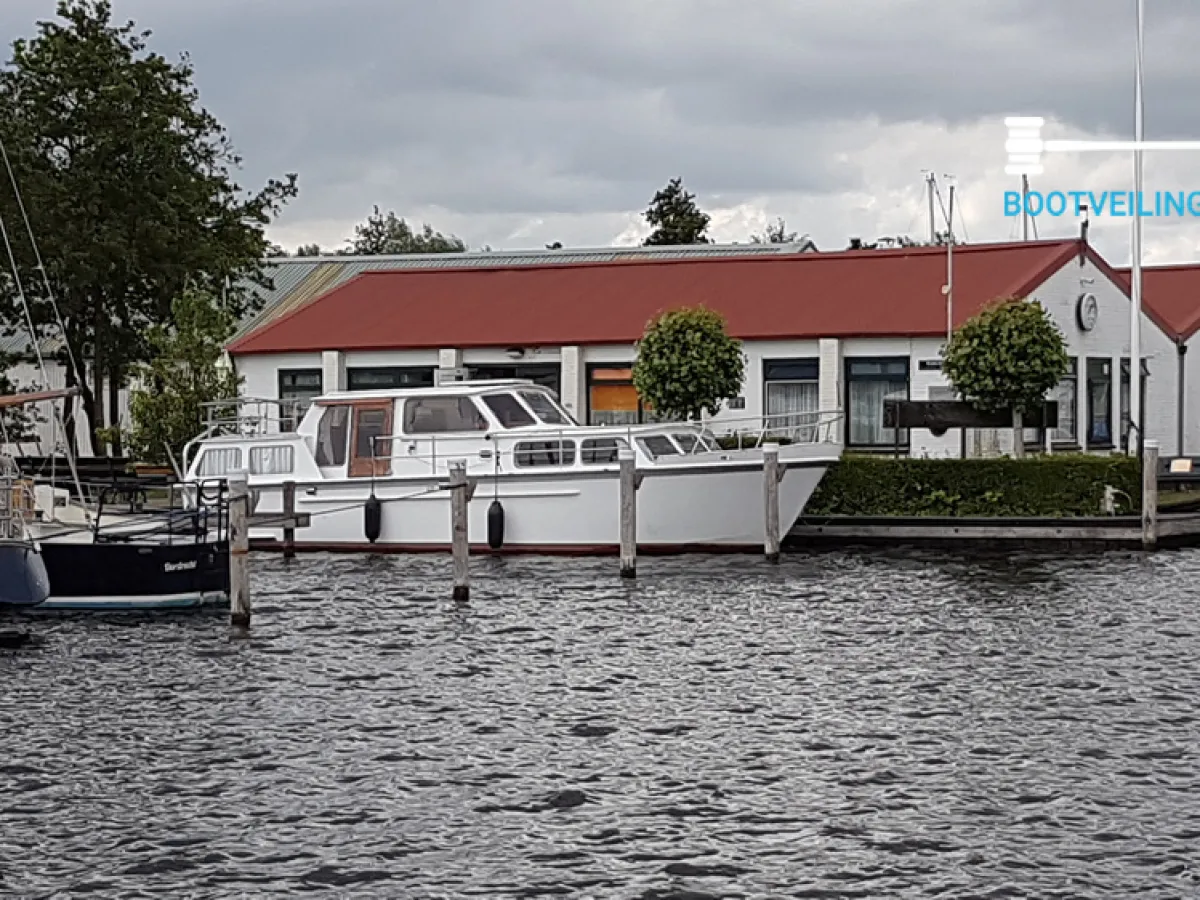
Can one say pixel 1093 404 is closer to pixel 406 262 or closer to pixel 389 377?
pixel 389 377

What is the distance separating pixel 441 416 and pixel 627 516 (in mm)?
5821

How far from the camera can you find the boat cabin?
1275 inches

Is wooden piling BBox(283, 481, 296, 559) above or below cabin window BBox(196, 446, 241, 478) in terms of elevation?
below

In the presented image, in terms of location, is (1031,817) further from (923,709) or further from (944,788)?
(923,709)

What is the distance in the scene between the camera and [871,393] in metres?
47.6

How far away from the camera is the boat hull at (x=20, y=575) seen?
22.9 metres

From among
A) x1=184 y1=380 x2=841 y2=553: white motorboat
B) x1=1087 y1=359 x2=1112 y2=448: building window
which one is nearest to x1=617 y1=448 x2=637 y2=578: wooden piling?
x1=184 y1=380 x2=841 y2=553: white motorboat

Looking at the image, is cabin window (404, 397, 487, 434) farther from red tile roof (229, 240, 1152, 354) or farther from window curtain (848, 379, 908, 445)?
window curtain (848, 379, 908, 445)

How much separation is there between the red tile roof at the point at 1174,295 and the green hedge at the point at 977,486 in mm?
19656

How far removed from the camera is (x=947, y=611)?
25.9 m

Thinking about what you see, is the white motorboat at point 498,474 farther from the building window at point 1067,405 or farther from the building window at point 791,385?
the building window at point 1067,405

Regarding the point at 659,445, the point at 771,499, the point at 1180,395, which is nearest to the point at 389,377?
the point at 659,445

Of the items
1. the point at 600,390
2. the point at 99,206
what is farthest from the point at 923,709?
the point at 99,206

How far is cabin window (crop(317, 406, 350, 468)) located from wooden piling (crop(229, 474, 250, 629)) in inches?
365
